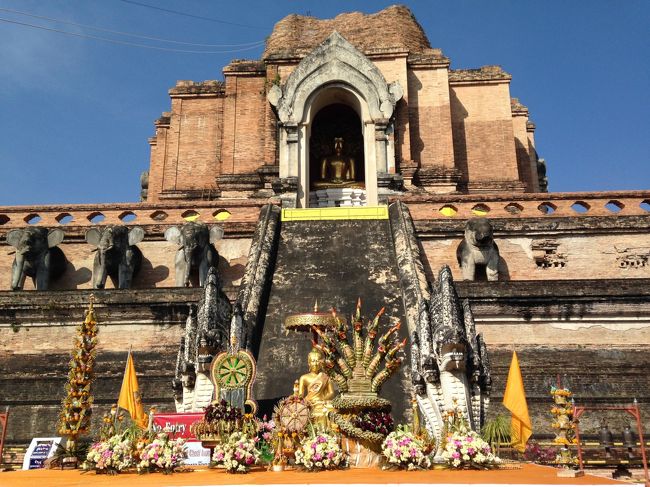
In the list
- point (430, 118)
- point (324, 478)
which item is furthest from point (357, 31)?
point (324, 478)

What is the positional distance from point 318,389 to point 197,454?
5.72 ft

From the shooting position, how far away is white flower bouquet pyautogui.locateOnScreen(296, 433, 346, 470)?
7.43 metres

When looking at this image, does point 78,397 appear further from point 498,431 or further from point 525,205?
point 525,205

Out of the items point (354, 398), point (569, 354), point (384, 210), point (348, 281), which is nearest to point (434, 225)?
point (384, 210)

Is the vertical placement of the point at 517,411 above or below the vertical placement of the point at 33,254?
below

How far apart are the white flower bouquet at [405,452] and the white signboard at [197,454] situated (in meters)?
2.37

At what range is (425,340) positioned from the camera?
10.0 metres

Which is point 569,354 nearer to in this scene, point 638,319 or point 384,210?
point 638,319

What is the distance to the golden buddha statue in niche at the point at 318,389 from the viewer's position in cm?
855

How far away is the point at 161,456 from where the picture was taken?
7672 millimetres

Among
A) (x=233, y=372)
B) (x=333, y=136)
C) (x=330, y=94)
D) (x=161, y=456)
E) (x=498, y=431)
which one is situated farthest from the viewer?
(x=333, y=136)

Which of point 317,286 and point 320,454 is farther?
point 317,286

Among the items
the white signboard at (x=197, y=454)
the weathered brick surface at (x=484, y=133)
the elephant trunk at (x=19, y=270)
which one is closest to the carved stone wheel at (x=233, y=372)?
the white signboard at (x=197, y=454)

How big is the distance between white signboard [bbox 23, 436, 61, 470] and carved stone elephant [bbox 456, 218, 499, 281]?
9.32 meters
